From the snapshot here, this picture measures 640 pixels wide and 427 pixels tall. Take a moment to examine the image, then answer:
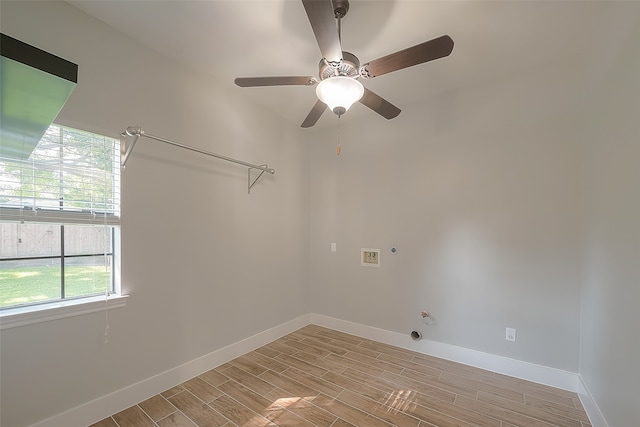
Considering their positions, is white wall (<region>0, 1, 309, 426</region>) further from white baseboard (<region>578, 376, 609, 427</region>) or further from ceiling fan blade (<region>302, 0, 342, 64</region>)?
white baseboard (<region>578, 376, 609, 427</region>)

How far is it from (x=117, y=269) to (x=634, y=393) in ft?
10.1

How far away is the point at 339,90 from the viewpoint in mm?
1502

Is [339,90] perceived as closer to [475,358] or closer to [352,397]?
[352,397]

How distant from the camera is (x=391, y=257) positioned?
3051mm

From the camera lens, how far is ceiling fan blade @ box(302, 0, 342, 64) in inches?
46.1

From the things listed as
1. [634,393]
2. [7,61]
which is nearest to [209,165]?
[7,61]

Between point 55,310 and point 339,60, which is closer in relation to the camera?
point 339,60

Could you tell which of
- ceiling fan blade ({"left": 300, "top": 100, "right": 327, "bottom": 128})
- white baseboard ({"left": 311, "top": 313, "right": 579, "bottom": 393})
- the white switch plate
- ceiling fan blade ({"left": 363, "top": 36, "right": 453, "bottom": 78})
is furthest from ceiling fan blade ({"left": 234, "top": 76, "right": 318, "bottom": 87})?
white baseboard ({"left": 311, "top": 313, "right": 579, "bottom": 393})

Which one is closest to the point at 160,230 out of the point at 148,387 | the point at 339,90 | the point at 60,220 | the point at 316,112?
the point at 60,220

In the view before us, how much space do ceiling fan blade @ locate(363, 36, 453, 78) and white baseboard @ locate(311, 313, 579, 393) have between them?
2548 millimetres

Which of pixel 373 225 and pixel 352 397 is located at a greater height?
pixel 373 225

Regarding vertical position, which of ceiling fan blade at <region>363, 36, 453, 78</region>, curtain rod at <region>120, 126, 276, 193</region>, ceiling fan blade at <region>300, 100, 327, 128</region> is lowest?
curtain rod at <region>120, 126, 276, 193</region>

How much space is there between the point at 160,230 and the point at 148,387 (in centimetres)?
118

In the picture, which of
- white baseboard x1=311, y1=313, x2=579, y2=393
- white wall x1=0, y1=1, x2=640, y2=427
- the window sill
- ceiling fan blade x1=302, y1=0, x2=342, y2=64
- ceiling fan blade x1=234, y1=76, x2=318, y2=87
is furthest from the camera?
white baseboard x1=311, y1=313, x2=579, y2=393
